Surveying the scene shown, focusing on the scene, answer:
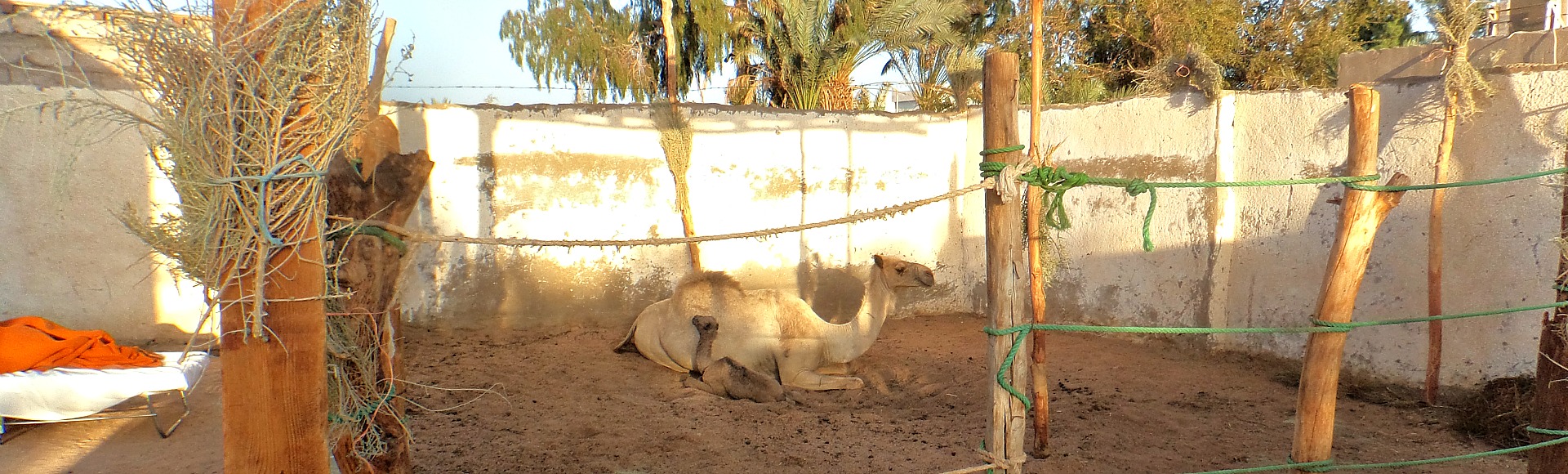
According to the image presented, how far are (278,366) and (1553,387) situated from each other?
3813mm

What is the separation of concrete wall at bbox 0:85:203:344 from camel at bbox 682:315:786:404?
3.36 metres

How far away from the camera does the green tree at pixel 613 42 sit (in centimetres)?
1460

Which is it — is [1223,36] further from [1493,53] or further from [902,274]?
[902,274]

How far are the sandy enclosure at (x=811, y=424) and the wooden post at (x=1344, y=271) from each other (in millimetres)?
1030

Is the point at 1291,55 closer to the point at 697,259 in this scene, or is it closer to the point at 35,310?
the point at 697,259

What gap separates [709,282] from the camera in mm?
5914

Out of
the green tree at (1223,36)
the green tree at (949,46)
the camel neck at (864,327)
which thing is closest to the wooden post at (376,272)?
the camel neck at (864,327)

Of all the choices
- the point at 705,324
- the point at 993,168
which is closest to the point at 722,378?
the point at 705,324

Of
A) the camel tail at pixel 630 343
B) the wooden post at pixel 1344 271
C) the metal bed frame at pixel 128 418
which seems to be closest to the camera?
the wooden post at pixel 1344 271

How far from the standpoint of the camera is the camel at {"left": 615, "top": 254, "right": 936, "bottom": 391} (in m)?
5.77

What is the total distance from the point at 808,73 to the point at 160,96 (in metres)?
10.8

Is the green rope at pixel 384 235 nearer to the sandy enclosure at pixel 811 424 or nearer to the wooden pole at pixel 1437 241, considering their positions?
the sandy enclosure at pixel 811 424

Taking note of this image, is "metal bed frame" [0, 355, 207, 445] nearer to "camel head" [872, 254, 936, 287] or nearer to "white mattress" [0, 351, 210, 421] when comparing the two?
"white mattress" [0, 351, 210, 421]

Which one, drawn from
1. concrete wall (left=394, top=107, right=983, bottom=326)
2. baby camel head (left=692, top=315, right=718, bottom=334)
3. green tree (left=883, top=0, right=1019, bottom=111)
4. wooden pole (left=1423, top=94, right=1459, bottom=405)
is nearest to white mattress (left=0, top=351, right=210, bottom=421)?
concrete wall (left=394, top=107, right=983, bottom=326)
